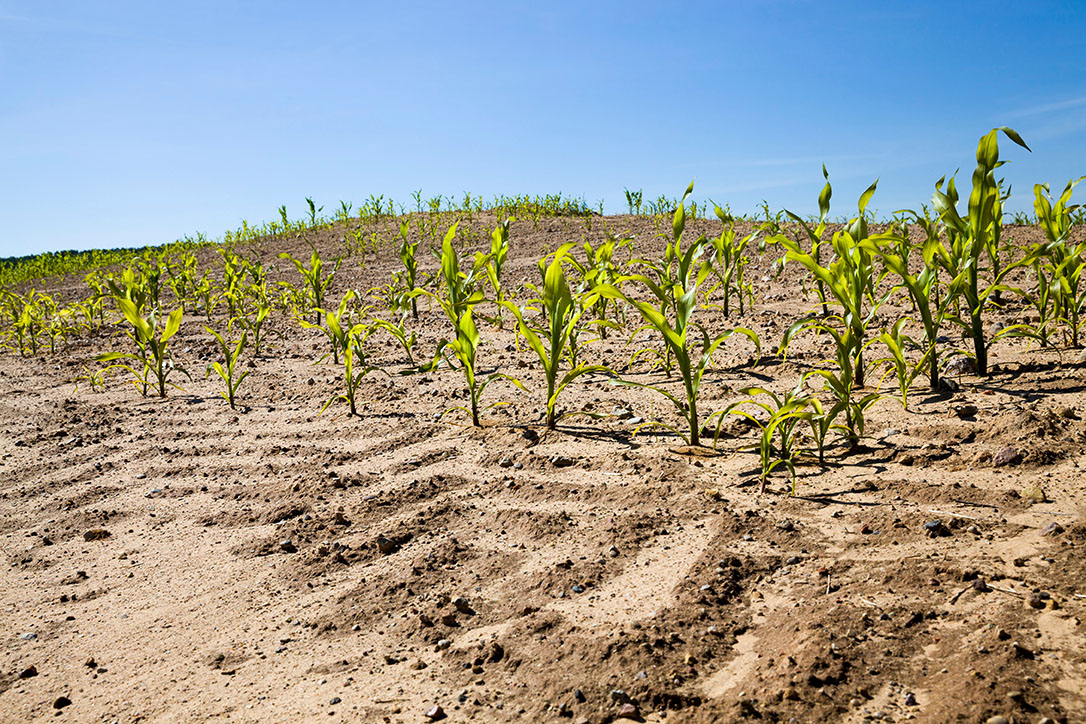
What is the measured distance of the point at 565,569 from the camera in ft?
5.64

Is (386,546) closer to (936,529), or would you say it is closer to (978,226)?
(936,529)

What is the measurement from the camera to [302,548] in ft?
6.69

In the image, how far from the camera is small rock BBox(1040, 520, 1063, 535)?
155 cm

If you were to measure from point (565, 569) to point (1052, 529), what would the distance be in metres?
1.06

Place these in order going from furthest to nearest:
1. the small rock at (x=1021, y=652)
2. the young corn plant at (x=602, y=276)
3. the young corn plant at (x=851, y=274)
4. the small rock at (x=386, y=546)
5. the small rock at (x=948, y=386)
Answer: the young corn plant at (x=602, y=276) → the small rock at (x=948, y=386) → the young corn plant at (x=851, y=274) → the small rock at (x=386, y=546) → the small rock at (x=1021, y=652)

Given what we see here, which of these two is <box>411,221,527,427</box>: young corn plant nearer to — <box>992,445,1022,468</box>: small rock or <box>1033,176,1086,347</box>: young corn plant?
<box>992,445,1022,468</box>: small rock

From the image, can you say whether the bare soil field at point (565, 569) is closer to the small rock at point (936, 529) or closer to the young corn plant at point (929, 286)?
the small rock at point (936, 529)

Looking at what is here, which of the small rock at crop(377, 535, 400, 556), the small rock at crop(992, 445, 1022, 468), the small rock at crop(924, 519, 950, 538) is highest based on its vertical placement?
the small rock at crop(992, 445, 1022, 468)

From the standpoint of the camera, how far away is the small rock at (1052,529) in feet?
5.10

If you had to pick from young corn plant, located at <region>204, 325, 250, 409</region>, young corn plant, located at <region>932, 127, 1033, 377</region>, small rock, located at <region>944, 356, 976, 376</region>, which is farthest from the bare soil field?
young corn plant, located at <region>204, 325, 250, 409</region>

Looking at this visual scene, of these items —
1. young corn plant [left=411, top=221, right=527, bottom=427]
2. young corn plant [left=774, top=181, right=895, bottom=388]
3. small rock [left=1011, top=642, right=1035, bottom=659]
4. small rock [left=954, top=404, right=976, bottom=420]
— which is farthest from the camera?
young corn plant [left=411, top=221, right=527, bottom=427]

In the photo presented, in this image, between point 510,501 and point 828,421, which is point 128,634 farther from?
point 828,421

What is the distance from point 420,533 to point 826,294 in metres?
3.45

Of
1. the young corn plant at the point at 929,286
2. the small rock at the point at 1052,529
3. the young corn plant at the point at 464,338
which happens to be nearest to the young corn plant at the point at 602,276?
the young corn plant at the point at 464,338
